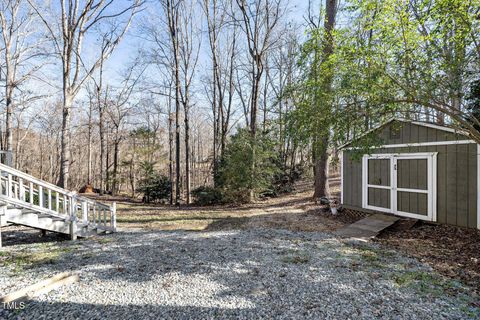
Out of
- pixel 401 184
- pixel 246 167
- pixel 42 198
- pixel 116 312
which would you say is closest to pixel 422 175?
pixel 401 184

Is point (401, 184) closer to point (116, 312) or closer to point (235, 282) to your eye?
point (235, 282)

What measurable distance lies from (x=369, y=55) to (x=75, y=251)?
6.17 m

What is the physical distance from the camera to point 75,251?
4.49 m

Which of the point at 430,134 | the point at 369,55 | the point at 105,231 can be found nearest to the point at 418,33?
the point at 369,55

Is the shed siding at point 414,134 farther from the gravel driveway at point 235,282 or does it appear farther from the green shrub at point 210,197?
the green shrub at point 210,197

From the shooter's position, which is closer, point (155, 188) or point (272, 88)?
point (155, 188)

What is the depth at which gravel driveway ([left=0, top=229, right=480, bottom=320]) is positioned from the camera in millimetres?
2604

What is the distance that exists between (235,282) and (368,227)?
4278 millimetres

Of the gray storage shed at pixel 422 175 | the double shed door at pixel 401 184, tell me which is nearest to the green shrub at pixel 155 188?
the double shed door at pixel 401 184

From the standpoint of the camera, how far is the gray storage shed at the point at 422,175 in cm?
528

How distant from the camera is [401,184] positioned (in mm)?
6574

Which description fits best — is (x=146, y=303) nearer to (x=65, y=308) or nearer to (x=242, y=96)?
(x=65, y=308)

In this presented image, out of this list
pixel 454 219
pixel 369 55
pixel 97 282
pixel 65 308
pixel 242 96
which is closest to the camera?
pixel 65 308

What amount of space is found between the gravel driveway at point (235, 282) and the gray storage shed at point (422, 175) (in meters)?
2.26
